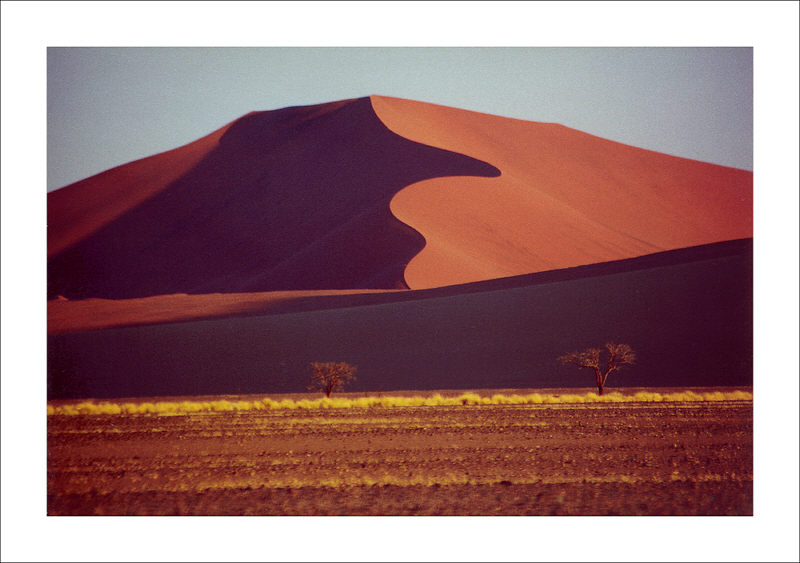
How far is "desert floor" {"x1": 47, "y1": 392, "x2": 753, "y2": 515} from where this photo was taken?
32.0ft

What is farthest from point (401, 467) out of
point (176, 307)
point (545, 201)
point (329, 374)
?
point (545, 201)

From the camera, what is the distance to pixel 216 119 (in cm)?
1200

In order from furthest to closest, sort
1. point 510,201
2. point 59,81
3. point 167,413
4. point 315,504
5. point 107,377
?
point 510,201 → point 167,413 → point 107,377 → point 59,81 → point 315,504

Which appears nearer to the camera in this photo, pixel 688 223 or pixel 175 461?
pixel 175 461

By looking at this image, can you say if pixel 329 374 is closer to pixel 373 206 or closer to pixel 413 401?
pixel 413 401

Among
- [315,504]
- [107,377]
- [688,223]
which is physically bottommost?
[315,504]

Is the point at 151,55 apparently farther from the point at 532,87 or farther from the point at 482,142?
the point at 482,142

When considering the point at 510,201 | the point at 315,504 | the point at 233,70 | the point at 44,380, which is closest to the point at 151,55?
the point at 233,70

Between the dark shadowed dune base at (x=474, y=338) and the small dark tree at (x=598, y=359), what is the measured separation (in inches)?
7.7

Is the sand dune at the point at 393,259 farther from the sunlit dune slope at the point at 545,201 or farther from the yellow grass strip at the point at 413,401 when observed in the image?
the yellow grass strip at the point at 413,401

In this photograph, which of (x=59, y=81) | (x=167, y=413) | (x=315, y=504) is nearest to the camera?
(x=315, y=504)

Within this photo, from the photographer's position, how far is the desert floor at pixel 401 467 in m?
9.76

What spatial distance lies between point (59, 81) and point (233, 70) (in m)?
2.08

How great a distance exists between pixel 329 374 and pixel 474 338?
3.11 meters
